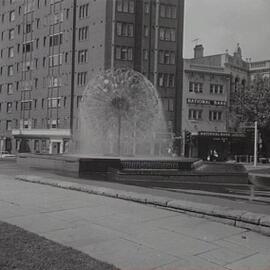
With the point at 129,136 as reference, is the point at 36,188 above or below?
below

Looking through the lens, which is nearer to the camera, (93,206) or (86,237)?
(86,237)

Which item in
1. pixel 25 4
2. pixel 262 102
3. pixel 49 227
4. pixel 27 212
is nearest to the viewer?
pixel 49 227

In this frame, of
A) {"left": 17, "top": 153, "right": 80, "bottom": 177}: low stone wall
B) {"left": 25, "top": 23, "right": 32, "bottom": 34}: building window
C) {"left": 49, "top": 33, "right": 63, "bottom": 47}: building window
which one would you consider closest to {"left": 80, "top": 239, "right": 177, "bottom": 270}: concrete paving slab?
{"left": 17, "top": 153, "right": 80, "bottom": 177}: low stone wall

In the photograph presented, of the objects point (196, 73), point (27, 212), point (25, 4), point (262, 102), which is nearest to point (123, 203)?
point (27, 212)

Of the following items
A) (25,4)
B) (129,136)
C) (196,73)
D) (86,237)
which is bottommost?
(86,237)

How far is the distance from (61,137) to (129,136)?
3875cm

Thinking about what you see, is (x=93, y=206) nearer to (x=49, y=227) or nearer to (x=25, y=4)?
(x=49, y=227)

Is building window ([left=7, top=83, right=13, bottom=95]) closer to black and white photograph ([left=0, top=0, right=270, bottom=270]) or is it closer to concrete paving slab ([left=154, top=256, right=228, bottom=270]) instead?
black and white photograph ([left=0, top=0, right=270, bottom=270])

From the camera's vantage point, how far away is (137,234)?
752cm

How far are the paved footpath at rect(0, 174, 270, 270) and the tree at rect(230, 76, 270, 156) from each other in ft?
Result: 170

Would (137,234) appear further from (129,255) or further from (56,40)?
(56,40)

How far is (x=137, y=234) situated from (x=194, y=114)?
193 feet

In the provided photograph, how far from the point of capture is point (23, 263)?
555cm

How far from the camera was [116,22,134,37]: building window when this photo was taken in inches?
2515
